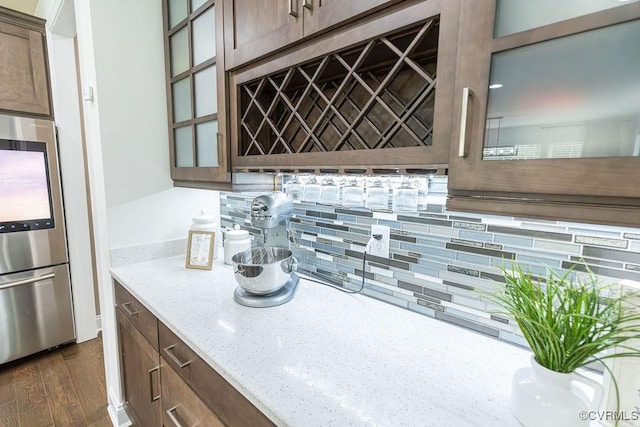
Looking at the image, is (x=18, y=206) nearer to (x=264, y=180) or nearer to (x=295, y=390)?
(x=264, y=180)

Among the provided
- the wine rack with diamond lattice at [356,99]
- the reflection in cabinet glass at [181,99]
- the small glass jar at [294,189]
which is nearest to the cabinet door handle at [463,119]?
the wine rack with diamond lattice at [356,99]

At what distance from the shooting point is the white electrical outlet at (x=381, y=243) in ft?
3.62

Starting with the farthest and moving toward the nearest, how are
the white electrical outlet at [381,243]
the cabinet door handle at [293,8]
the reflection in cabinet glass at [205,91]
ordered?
1. the reflection in cabinet glass at [205,91]
2. the white electrical outlet at [381,243]
3. the cabinet door handle at [293,8]

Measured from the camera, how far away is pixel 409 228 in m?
1.04

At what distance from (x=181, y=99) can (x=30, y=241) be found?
1553 millimetres

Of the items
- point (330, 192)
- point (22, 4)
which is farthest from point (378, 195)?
point (22, 4)

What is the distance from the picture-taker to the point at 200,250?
1.51m

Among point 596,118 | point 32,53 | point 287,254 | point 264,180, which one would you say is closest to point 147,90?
point 264,180

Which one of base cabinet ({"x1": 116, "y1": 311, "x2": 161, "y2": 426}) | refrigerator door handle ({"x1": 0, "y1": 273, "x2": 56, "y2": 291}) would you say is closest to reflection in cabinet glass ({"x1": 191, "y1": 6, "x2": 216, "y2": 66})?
base cabinet ({"x1": 116, "y1": 311, "x2": 161, "y2": 426})

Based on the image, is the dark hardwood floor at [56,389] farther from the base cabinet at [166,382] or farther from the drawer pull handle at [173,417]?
the drawer pull handle at [173,417]

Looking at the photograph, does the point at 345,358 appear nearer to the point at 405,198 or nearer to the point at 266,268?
the point at 266,268

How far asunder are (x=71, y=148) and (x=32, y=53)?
65 centimetres

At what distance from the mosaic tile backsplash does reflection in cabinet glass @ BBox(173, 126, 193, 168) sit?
0.64m

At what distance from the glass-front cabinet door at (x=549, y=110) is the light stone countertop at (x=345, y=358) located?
428 millimetres
